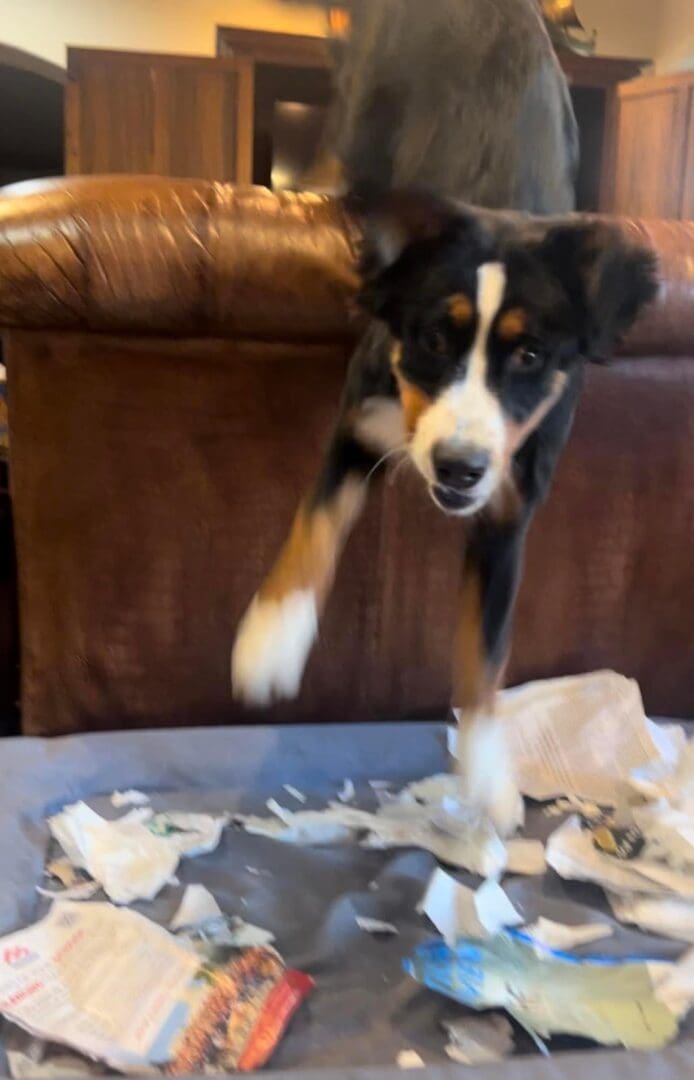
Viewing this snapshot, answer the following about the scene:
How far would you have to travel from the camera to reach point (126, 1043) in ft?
3.26

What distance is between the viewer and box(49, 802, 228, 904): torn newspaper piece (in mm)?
1238

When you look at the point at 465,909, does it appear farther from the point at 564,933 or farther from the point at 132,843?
the point at 132,843

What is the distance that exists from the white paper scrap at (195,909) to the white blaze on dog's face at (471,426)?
1.86 feet

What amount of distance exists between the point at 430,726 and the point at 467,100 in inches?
38.5

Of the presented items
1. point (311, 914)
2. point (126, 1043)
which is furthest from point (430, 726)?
point (126, 1043)

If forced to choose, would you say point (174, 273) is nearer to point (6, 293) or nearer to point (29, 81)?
point (6, 293)

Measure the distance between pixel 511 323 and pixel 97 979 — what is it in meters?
0.83

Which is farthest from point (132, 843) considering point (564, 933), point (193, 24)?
point (193, 24)

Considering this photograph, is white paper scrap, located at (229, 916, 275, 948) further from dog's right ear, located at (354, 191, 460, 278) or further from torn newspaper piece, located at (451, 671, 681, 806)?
dog's right ear, located at (354, 191, 460, 278)

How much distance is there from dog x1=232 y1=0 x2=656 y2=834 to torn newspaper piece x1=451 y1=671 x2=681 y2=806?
16 centimetres

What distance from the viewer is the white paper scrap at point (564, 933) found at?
46.4 inches

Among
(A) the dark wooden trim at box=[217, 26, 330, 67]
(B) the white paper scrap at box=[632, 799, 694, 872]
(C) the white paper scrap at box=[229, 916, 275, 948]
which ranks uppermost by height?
(A) the dark wooden trim at box=[217, 26, 330, 67]

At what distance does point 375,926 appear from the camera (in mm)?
1194

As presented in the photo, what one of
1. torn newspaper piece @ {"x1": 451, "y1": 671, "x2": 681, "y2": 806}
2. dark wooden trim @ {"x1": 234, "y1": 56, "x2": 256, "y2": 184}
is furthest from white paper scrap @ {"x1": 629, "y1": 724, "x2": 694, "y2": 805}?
dark wooden trim @ {"x1": 234, "y1": 56, "x2": 256, "y2": 184}
